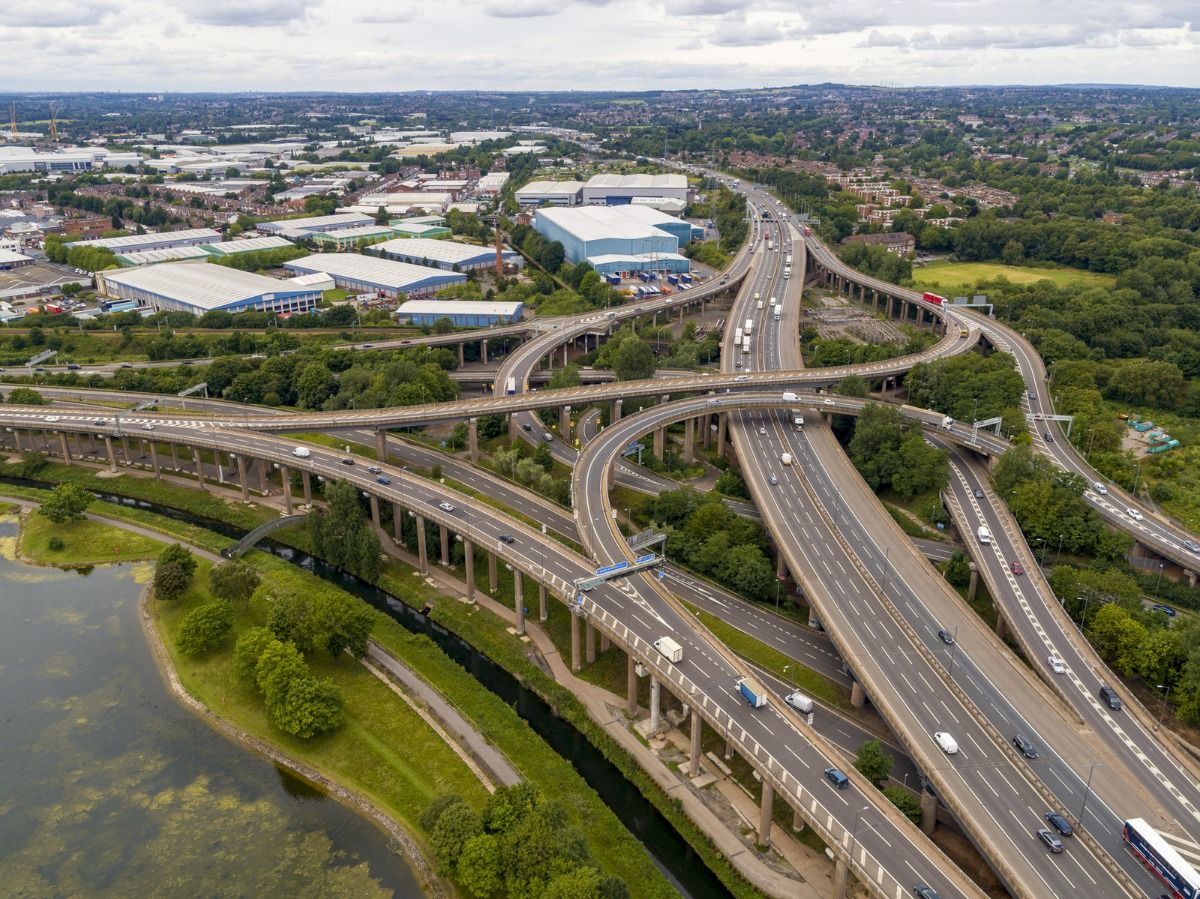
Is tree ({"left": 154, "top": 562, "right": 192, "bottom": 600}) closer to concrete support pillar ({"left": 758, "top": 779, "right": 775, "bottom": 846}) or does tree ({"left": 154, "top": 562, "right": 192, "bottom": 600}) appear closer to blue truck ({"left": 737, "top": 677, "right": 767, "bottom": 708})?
blue truck ({"left": 737, "top": 677, "right": 767, "bottom": 708})

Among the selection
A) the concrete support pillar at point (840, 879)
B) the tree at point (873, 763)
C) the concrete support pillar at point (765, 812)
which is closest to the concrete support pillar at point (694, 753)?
the concrete support pillar at point (765, 812)

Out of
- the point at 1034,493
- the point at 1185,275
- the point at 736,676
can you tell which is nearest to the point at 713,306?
the point at 1185,275

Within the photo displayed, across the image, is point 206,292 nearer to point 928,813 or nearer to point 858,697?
point 858,697

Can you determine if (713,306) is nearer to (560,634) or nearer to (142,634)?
(560,634)

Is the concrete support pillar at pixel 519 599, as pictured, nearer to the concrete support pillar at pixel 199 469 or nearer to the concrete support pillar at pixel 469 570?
the concrete support pillar at pixel 469 570

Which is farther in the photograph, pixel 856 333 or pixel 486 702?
pixel 856 333

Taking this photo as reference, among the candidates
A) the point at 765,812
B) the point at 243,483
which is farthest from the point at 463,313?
the point at 765,812
